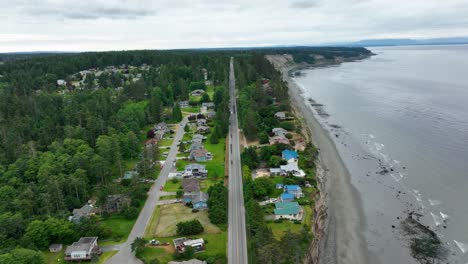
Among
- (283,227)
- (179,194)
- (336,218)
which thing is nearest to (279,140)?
(336,218)

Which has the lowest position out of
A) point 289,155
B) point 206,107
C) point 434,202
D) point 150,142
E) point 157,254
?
point 434,202

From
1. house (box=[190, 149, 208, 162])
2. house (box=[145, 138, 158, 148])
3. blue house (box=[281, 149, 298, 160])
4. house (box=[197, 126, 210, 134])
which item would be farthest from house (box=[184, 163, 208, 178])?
house (box=[197, 126, 210, 134])

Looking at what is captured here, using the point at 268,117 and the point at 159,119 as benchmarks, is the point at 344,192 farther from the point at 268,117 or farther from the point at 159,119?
the point at 159,119

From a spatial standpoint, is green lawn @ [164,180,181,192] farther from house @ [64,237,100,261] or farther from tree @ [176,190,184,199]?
house @ [64,237,100,261]

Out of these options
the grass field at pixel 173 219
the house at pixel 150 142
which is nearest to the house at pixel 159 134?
the house at pixel 150 142

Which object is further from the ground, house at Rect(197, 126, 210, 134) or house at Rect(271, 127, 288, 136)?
house at Rect(271, 127, 288, 136)

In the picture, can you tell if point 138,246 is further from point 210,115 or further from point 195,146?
point 210,115

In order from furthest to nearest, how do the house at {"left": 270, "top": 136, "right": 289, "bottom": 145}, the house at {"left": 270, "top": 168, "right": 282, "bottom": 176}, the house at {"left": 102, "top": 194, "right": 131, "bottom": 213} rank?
the house at {"left": 270, "top": 136, "right": 289, "bottom": 145} < the house at {"left": 270, "top": 168, "right": 282, "bottom": 176} < the house at {"left": 102, "top": 194, "right": 131, "bottom": 213}
